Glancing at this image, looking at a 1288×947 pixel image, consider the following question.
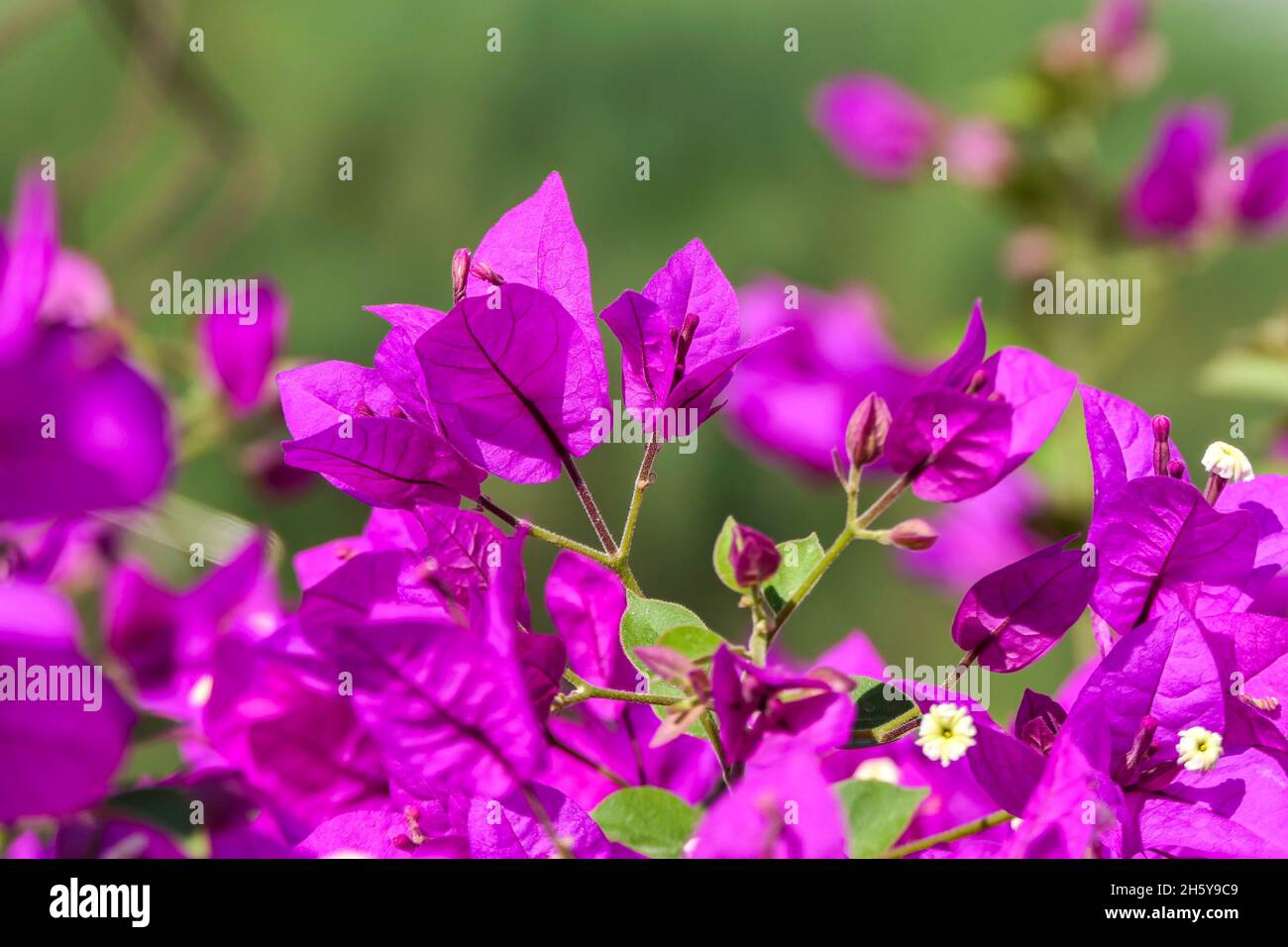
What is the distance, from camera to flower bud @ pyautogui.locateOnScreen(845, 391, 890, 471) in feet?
1.31

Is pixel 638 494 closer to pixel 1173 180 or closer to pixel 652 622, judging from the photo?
pixel 652 622

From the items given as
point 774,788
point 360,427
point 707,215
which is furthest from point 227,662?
point 707,215

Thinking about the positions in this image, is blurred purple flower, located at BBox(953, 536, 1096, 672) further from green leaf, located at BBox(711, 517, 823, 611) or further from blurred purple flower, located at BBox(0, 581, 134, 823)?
blurred purple flower, located at BBox(0, 581, 134, 823)

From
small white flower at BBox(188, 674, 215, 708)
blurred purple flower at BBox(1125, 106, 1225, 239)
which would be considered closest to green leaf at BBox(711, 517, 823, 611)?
small white flower at BBox(188, 674, 215, 708)

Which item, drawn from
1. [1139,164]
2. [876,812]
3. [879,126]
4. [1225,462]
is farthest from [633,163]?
[876,812]

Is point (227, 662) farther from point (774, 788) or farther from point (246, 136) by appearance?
point (246, 136)

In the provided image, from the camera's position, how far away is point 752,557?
356 mm

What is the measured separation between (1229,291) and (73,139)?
278cm

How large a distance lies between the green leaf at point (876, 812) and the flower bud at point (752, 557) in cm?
6

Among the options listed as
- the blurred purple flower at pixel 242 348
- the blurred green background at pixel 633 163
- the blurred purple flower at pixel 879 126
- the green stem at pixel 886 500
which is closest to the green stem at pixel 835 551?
the green stem at pixel 886 500

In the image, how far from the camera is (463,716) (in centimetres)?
33

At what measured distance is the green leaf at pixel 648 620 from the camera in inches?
14.9

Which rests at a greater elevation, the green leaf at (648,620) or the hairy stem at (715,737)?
the green leaf at (648,620)

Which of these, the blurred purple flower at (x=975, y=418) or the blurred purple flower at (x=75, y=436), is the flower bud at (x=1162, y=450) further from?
the blurred purple flower at (x=75, y=436)
